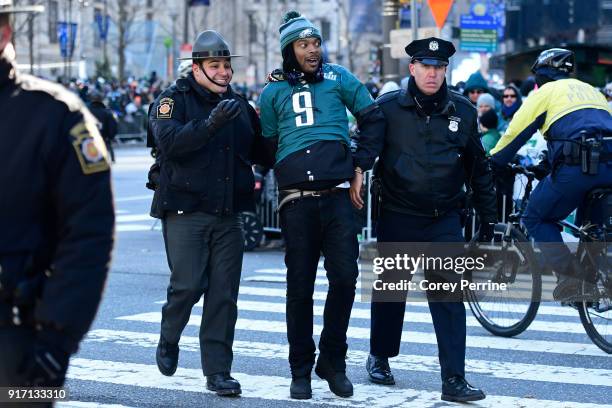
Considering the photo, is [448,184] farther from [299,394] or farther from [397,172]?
[299,394]

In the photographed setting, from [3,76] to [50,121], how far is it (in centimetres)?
19

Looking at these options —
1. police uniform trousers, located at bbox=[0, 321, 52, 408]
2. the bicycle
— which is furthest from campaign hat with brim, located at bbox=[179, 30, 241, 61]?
police uniform trousers, located at bbox=[0, 321, 52, 408]

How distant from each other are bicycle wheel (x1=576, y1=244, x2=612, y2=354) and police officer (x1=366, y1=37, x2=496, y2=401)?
1.38 metres

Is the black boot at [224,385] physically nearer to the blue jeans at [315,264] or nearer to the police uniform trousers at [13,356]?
the blue jeans at [315,264]

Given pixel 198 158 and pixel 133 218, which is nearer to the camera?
pixel 198 158

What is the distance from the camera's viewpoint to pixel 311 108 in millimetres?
6852

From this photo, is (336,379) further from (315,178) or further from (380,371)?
(315,178)

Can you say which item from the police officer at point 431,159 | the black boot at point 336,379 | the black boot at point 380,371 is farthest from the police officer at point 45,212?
the black boot at point 380,371

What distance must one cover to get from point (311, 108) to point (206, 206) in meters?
0.78

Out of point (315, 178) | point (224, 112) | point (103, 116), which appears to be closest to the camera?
point (224, 112)

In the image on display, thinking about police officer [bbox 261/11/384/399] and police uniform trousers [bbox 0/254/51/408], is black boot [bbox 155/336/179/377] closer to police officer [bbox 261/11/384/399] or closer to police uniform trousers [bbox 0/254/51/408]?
police officer [bbox 261/11/384/399]

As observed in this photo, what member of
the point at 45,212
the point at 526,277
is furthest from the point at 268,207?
the point at 45,212

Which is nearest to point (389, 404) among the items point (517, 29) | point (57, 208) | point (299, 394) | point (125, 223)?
point (299, 394)

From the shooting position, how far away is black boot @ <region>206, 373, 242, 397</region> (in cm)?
692
